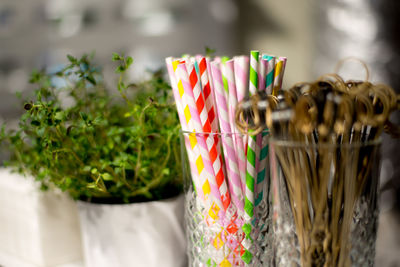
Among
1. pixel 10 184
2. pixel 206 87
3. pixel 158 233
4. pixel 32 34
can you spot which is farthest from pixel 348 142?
pixel 32 34

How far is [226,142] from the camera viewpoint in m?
0.47

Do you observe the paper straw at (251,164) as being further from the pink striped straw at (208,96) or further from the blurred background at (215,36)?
the blurred background at (215,36)

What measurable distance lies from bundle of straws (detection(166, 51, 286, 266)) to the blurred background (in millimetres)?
253

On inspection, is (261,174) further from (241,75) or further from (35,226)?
(35,226)

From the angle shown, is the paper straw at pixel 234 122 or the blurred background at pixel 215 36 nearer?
the paper straw at pixel 234 122

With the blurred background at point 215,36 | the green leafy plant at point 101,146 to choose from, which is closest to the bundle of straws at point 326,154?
the green leafy plant at point 101,146

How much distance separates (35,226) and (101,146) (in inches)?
7.2

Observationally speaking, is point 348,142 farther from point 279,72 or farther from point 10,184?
point 10,184

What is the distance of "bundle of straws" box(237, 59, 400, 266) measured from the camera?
380mm

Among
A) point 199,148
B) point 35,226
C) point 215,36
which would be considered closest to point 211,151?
point 199,148

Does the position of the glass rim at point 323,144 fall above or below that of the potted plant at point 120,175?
above

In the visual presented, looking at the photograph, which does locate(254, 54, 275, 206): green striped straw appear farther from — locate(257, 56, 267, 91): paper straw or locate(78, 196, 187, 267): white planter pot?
locate(78, 196, 187, 267): white planter pot

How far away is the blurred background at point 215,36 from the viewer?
43.9 inches

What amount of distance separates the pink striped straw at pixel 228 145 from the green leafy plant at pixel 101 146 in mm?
85
